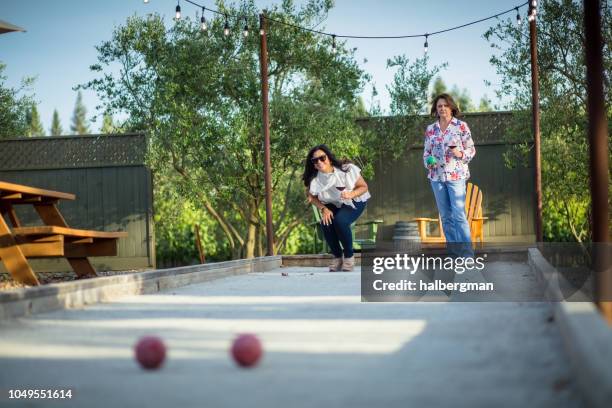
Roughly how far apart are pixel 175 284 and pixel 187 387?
3.69 meters

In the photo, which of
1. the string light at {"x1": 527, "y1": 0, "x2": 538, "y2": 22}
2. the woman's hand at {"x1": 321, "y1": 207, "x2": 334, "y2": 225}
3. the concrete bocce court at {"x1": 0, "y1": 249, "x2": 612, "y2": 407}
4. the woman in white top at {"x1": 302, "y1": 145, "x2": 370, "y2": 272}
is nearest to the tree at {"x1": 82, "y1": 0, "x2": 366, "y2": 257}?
the string light at {"x1": 527, "y1": 0, "x2": 538, "y2": 22}

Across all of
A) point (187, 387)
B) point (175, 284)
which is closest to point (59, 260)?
point (175, 284)

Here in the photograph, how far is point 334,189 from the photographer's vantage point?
6.95m

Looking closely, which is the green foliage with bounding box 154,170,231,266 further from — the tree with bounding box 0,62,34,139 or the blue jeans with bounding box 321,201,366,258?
the blue jeans with bounding box 321,201,366,258

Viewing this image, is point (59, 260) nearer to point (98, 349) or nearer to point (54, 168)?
point (54, 168)

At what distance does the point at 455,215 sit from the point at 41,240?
333 centimetres

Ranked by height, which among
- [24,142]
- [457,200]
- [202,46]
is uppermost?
[202,46]

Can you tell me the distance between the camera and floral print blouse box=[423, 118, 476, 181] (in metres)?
5.68

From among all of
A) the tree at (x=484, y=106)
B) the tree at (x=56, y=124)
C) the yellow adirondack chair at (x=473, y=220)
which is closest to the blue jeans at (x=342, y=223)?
the yellow adirondack chair at (x=473, y=220)

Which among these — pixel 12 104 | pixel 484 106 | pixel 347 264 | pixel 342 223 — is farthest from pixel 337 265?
pixel 484 106

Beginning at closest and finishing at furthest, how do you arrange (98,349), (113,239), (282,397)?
(282,397), (98,349), (113,239)

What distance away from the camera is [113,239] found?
274 inches

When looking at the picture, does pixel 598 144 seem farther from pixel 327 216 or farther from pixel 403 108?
pixel 403 108

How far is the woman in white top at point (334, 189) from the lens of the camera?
22.7ft
